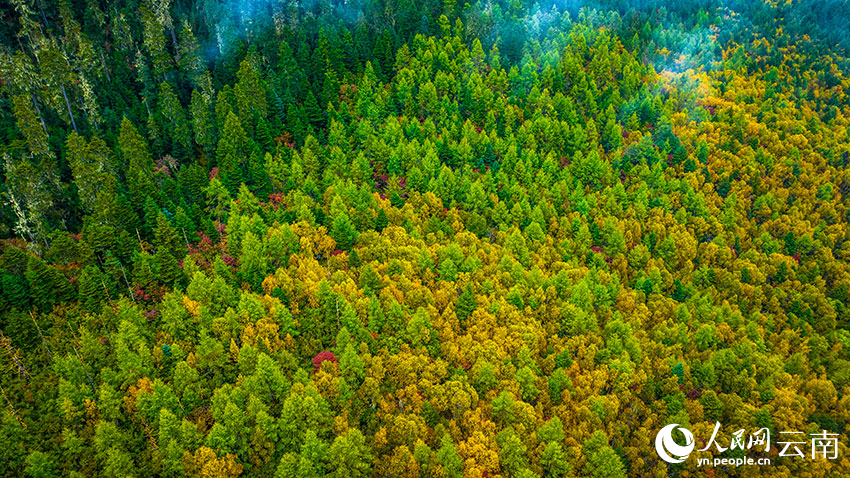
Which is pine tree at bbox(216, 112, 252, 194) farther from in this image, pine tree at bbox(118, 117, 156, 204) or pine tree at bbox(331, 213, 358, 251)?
pine tree at bbox(331, 213, 358, 251)

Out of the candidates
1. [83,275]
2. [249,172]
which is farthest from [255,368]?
[249,172]

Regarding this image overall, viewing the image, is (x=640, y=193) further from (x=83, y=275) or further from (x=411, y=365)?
(x=83, y=275)

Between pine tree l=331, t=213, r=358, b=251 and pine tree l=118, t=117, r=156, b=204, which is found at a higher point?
pine tree l=118, t=117, r=156, b=204

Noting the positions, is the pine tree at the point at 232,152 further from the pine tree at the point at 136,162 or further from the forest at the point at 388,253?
the pine tree at the point at 136,162

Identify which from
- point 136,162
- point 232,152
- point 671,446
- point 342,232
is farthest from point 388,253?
point 671,446

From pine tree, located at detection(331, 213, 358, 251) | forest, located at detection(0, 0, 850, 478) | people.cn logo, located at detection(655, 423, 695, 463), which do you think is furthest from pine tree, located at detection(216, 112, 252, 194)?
people.cn logo, located at detection(655, 423, 695, 463)
